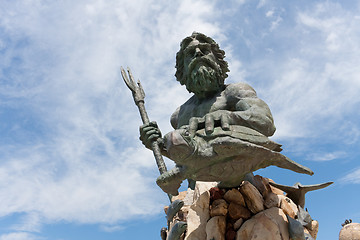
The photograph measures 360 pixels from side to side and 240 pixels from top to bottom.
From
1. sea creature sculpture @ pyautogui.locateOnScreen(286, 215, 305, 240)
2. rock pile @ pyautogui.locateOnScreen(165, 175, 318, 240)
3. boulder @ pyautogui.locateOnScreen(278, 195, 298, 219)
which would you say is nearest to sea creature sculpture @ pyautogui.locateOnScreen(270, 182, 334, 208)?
rock pile @ pyautogui.locateOnScreen(165, 175, 318, 240)

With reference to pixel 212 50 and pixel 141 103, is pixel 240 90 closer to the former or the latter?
pixel 212 50

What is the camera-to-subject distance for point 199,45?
4.51m

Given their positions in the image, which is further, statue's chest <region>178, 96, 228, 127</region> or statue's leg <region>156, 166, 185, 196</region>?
statue's chest <region>178, 96, 228, 127</region>

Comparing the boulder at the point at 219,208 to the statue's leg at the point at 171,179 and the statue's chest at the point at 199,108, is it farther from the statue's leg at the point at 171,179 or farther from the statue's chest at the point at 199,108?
the statue's chest at the point at 199,108

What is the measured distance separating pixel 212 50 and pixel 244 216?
2032 millimetres

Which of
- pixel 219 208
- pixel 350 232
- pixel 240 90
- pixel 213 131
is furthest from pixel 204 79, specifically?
pixel 350 232

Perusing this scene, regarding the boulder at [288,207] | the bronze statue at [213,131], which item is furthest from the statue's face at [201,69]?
the boulder at [288,207]

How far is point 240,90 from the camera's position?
4426mm

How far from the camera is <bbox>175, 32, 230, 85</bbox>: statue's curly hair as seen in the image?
15.2ft

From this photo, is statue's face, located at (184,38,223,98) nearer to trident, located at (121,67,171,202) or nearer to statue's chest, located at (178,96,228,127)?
statue's chest, located at (178,96,228,127)

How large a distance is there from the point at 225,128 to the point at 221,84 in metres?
1.08

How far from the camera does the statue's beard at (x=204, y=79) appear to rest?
14.5 ft

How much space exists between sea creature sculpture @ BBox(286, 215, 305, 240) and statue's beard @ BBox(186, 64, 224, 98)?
1768 mm

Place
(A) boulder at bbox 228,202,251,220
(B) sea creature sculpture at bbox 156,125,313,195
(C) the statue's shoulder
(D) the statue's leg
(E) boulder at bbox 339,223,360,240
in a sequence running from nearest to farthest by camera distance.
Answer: (B) sea creature sculpture at bbox 156,125,313,195 → (D) the statue's leg → (C) the statue's shoulder → (A) boulder at bbox 228,202,251,220 → (E) boulder at bbox 339,223,360,240
